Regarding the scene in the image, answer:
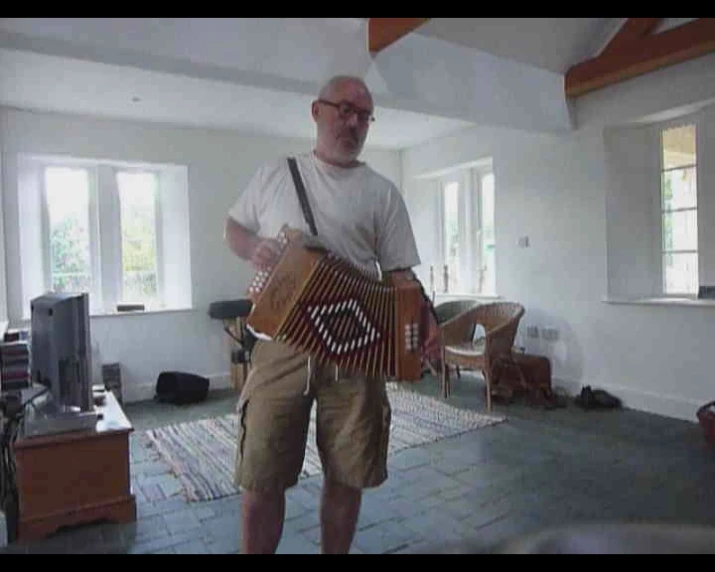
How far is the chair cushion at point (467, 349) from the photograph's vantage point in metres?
3.99

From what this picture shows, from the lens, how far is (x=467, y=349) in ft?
13.6

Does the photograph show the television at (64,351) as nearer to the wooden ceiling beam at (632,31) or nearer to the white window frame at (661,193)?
the wooden ceiling beam at (632,31)

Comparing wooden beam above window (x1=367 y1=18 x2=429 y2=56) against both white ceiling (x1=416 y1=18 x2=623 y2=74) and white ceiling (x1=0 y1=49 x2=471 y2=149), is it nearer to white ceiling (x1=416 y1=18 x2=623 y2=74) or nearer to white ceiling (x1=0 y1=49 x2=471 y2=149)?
white ceiling (x1=416 y1=18 x2=623 y2=74)

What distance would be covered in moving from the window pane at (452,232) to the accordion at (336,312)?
442 cm

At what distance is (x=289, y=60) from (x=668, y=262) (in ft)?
9.81

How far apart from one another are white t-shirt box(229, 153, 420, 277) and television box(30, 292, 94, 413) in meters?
1.20

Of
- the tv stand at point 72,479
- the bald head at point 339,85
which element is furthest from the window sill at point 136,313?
the bald head at point 339,85

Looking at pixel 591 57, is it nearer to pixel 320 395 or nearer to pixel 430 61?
pixel 430 61

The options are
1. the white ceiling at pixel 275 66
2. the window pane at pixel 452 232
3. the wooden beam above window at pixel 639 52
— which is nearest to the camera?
the white ceiling at pixel 275 66

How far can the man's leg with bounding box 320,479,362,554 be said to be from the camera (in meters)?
1.45

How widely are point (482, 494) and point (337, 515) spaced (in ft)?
4.14

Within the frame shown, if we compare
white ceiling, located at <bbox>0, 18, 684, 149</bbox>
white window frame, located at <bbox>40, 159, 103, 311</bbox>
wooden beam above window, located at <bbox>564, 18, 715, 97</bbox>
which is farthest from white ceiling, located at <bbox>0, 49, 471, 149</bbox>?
wooden beam above window, located at <bbox>564, 18, 715, 97</bbox>
